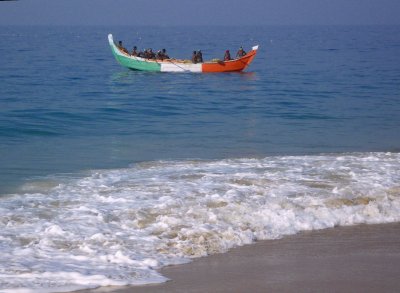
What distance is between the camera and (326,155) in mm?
12328

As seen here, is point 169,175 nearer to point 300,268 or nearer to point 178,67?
point 300,268

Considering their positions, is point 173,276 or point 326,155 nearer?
point 173,276

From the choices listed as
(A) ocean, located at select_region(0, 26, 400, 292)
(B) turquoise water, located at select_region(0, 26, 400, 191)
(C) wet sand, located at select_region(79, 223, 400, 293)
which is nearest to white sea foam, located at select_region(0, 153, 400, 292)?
(A) ocean, located at select_region(0, 26, 400, 292)

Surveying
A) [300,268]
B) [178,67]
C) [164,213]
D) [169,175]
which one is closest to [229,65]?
[178,67]

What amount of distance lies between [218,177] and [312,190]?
145 cm

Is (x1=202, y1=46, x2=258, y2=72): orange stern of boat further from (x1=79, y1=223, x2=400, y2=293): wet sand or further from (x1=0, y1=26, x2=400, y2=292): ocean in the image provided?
(x1=79, y1=223, x2=400, y2=293): wet sand

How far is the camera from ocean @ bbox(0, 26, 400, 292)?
6.38m

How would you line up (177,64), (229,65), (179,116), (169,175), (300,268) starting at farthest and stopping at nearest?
(229,65), (177,64), (179,116), (169,175), (300,268)

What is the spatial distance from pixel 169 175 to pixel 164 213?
237 cm

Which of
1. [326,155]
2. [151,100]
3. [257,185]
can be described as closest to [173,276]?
[257,185]

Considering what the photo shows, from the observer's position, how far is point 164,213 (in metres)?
7.66

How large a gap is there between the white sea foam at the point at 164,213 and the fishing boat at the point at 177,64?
2003cm

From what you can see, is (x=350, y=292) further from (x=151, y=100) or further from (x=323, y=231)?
(x=151, y=100)

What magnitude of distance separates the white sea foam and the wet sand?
0.23 m
